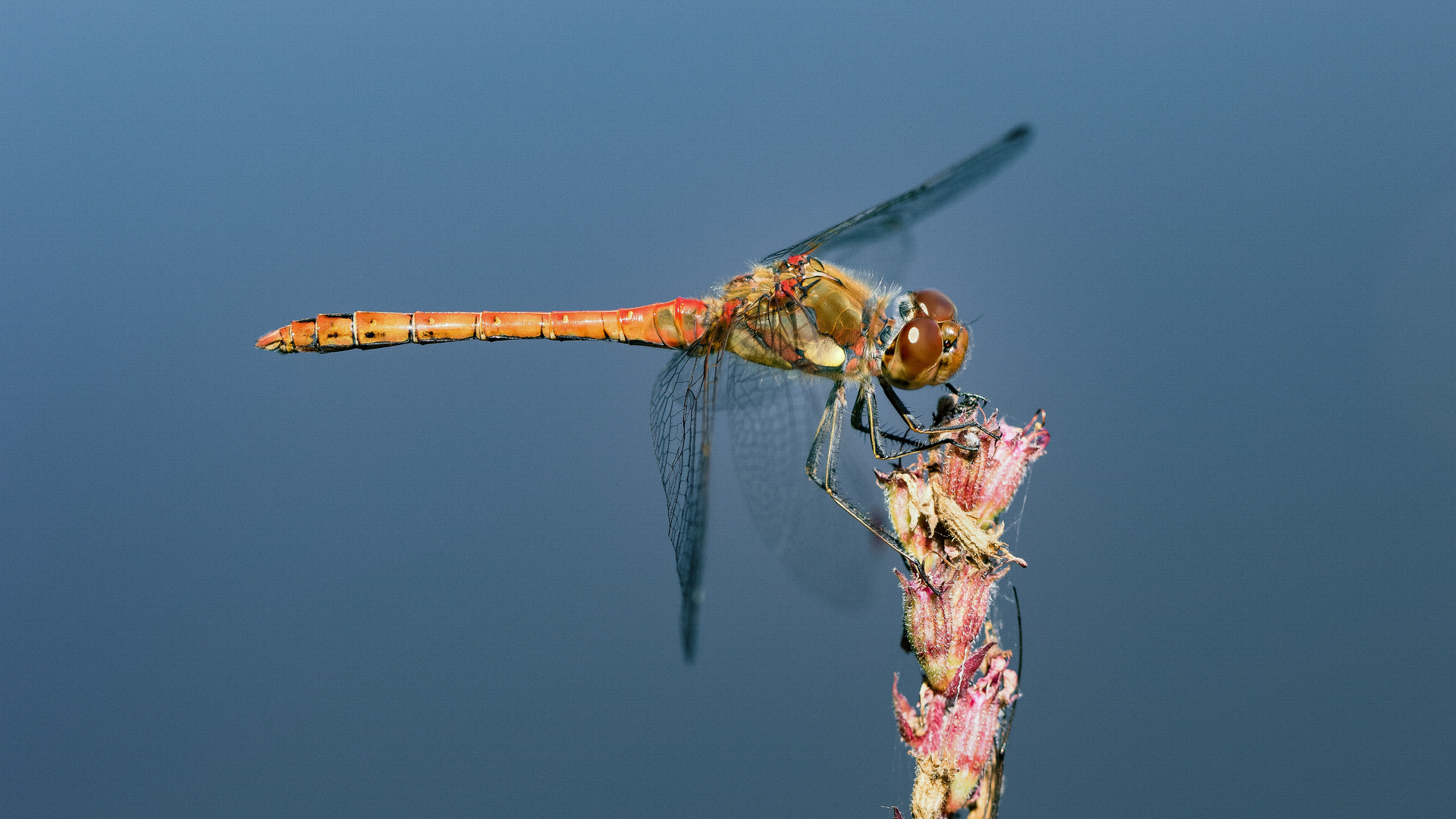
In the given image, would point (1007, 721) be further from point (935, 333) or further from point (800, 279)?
point (800, 279)

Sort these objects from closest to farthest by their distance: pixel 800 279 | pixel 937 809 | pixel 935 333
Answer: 1. pixel 937 809
2. pixel 935 333
3. pixel 800 279

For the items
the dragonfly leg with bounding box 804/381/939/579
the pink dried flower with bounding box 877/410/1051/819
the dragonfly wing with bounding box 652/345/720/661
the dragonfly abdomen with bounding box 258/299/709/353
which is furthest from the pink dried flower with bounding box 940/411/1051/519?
the dragonfly abdomen with bounding box 258/299/709/353

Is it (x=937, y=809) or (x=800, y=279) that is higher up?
(x=800, y=279)

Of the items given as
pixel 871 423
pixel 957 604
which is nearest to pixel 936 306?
pixel 871 423

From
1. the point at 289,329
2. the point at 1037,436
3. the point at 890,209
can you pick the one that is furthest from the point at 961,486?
the point at 289,329

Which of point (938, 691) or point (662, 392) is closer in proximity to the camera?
point (938, 691)

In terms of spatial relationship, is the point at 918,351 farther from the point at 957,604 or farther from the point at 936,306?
the point at 957,604
